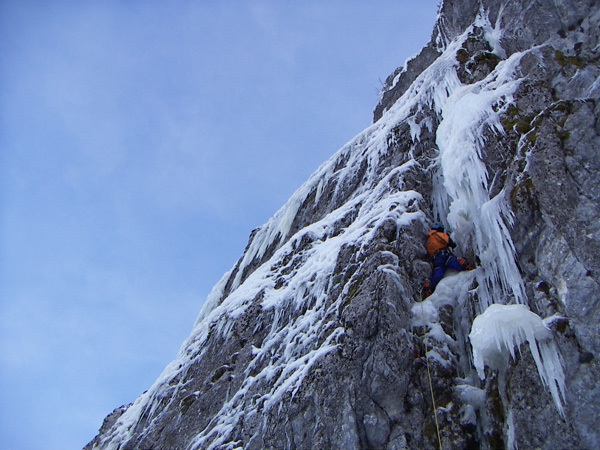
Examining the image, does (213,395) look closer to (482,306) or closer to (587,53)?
(482,306)

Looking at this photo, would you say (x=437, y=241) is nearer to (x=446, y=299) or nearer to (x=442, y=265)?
(x=442, y=265)

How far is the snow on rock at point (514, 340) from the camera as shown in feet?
21.7

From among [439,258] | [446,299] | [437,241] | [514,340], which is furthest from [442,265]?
[514,340]

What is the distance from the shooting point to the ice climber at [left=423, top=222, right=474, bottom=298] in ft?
30.7

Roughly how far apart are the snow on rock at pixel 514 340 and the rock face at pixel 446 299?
0.08 feet

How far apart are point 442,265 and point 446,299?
2.43 feet

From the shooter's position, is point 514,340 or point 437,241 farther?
point 437,241

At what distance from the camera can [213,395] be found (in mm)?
10859

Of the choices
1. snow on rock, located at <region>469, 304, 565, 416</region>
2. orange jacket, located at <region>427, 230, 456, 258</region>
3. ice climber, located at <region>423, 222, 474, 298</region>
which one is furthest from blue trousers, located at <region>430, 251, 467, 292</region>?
snow on rock, located at <region>469, 304, 565, 416</region>

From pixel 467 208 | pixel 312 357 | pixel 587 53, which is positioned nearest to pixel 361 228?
pixel 467 208

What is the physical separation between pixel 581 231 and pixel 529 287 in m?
1.05

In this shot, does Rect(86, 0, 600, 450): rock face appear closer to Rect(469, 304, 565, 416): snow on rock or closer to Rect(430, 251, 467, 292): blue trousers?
Rect(469, 304, 565, 416): snow on rock

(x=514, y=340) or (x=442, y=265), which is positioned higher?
(x=442, y=265)

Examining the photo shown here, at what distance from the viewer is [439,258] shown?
965 centimetres
